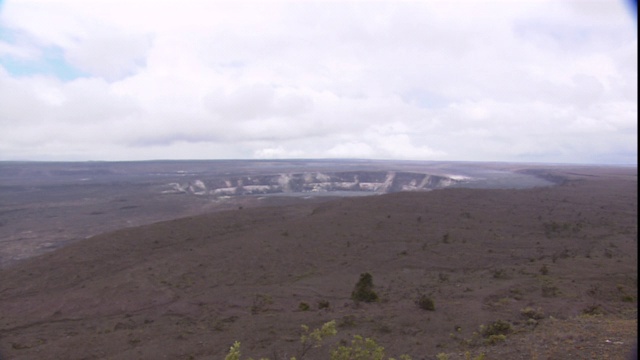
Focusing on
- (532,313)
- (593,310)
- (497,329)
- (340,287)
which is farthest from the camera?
(340,287)

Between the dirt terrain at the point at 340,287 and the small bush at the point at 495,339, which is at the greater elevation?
the small bush at the point at 495,339

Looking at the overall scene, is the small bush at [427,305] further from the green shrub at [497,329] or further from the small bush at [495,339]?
the small bush at [495,339]

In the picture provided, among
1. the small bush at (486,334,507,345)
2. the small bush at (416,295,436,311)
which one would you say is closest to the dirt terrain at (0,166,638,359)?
the small bush at (486,334,507,345)

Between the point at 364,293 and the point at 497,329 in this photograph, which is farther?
the point at 364,293

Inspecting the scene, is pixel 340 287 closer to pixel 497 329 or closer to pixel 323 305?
pixel 323 305

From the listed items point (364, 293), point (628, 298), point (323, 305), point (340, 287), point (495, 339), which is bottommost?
point (340, 287)

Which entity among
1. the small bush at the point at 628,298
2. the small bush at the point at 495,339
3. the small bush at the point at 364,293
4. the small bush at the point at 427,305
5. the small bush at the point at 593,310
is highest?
the small bush at the point at 495,339

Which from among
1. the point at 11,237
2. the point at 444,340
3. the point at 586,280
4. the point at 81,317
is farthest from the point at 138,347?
the point at 11,237

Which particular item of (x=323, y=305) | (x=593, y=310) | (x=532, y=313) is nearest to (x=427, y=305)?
(x=532, y=313)

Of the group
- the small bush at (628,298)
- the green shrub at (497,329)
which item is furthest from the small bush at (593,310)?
the green shrub at (497,329)
